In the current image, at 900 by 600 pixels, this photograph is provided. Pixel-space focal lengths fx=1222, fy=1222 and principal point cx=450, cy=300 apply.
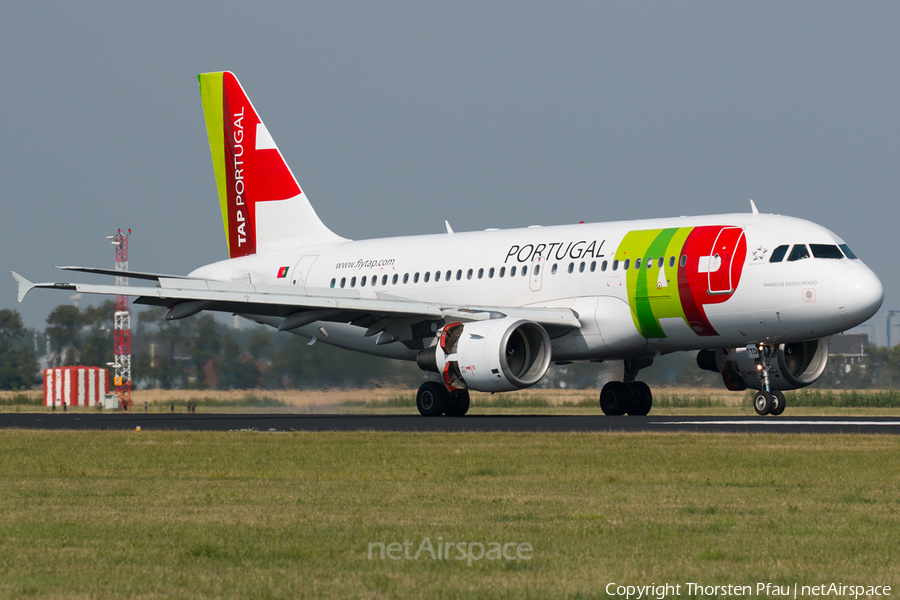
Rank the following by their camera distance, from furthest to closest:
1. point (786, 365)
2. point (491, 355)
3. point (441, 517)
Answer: point (786, 365)
point (491, 355)
point (441, 517)

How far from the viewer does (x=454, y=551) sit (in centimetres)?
792

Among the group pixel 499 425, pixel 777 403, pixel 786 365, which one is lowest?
pixel 499 425

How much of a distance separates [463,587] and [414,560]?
84 centimetres

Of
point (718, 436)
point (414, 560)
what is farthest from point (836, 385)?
point (414, 560)

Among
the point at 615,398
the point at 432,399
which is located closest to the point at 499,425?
the point at 432,399

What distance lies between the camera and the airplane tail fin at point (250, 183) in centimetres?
3494

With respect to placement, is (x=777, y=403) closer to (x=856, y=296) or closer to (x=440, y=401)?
(x=856, y=296)

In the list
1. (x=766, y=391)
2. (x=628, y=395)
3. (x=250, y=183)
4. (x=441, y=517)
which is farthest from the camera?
(x=250, y=183)

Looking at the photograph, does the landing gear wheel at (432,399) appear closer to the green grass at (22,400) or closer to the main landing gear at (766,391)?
the main landing gear at (766,391)

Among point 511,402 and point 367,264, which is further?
point 511,402

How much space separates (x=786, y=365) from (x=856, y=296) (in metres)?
3.96

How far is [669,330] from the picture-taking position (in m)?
25.9

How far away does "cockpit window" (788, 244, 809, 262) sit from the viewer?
81.2 feet

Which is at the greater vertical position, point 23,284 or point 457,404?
point 23,284
